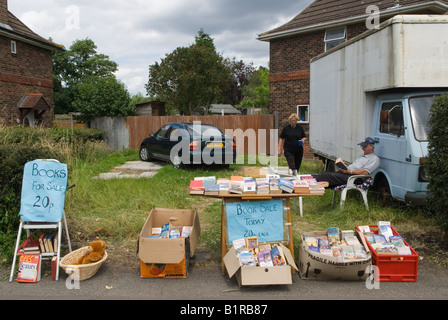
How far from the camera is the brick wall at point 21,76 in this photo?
1752 cm

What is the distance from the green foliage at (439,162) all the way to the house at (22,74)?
16260 mm

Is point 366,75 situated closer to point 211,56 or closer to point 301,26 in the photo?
point 301,26

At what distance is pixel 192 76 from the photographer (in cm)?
3062

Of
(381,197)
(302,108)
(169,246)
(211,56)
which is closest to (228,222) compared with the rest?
(169,246)

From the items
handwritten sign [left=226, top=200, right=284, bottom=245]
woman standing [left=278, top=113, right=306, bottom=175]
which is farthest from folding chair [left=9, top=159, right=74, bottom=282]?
woman standing [left=278, top=113, right=306, bottom=175]

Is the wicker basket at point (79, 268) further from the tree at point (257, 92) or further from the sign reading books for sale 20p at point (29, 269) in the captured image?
the tree at point (257, 92)

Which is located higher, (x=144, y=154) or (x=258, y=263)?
(x=144, y=154)

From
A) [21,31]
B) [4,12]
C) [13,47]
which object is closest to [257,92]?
[21,31]

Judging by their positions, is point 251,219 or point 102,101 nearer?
point 251,219

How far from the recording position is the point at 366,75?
24.1 feet

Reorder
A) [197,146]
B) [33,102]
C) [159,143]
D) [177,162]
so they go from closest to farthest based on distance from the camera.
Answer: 1. [197,146]
2. [177,162]
3. [159,143]
4. [33,102]

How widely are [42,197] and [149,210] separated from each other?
2.48 m

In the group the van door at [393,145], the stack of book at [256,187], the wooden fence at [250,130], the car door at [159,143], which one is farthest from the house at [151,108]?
the stack of book at [256,187]

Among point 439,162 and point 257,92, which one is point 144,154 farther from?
point 257,92
